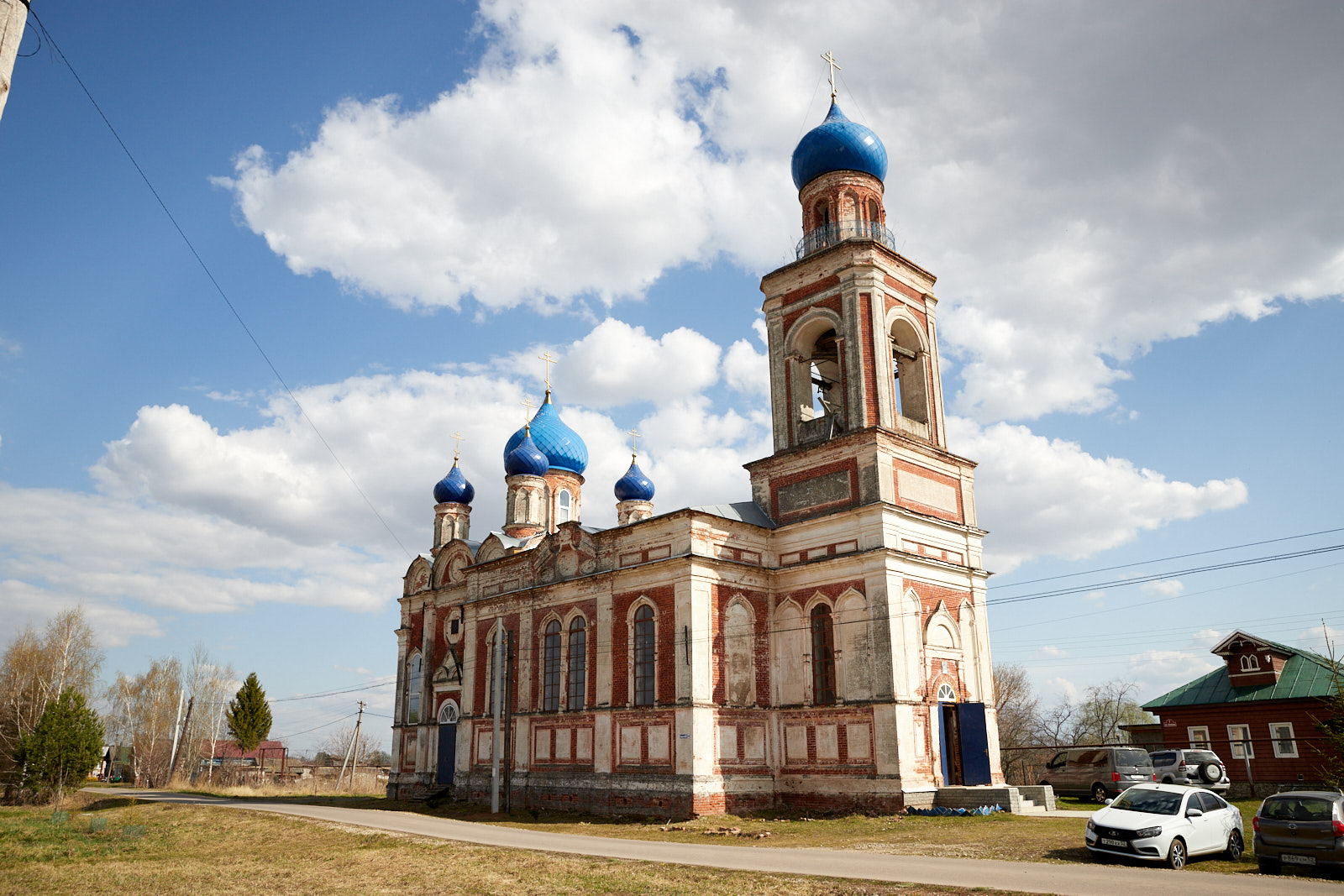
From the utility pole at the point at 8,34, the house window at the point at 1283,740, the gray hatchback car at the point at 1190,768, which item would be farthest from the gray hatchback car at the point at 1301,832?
the house window at the point at 1283,740

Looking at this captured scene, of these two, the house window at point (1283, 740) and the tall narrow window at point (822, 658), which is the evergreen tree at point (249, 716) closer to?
the tall narrow window at point (822, 658)

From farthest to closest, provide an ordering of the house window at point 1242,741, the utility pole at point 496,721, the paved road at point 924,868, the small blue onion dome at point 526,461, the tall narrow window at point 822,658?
1. the small blue onion dome at point 526,461
2. the house window at point 1242,741
3. the utility pole at point 496,721
4. the tall narrow window at point 822,658
5. the paved road at point 924,868

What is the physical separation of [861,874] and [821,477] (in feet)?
43.8

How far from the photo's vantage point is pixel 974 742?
2300 centimetres

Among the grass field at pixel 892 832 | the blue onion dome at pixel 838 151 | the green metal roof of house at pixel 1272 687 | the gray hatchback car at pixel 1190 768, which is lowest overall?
the grass field at pixel 892 832

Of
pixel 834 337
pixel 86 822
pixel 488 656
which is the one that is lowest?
pixel 86 822

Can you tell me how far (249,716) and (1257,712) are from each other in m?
43.9

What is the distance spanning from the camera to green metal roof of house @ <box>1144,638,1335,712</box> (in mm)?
27484

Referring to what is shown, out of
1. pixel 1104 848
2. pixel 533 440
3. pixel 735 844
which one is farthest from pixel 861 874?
pixel 533 440

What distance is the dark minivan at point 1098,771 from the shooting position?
23.7m

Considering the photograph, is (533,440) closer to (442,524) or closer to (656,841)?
(442,524)

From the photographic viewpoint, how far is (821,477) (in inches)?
969

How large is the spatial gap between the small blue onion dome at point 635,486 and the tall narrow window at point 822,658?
18327 mm

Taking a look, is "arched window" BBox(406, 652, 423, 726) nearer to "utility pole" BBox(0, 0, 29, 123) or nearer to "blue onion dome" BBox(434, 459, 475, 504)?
"blue onion dome" BBox(434, 459, 475, 504)
